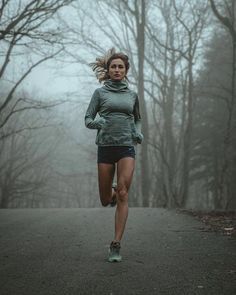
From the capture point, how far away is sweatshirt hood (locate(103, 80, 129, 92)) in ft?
17.1

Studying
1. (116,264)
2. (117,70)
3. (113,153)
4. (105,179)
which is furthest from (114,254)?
(117,70)

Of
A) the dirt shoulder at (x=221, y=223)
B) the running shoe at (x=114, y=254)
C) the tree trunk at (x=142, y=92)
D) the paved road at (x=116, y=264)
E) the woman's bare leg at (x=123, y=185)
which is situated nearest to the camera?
the paved road at (x=116, y=264)

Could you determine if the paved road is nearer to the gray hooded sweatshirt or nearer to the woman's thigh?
the woman's thigh

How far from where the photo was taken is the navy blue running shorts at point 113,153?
5.02 meters

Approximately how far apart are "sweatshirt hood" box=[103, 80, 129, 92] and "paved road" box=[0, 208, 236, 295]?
1.90 m

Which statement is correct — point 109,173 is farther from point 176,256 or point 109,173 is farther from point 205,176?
point 205,176

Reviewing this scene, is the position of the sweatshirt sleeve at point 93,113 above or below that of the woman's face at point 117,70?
below

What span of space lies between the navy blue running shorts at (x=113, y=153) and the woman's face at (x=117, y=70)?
836mm

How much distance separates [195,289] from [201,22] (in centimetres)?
1660

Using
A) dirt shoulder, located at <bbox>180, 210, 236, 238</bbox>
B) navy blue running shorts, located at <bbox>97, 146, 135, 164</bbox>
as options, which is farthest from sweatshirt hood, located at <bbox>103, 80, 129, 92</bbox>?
dirt shoulder, located at <bbox>180, 210, 236, 238</bbox>

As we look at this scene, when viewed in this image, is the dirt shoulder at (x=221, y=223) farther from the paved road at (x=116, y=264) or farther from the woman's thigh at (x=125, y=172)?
the woman's thigh at (x=125, y=172)

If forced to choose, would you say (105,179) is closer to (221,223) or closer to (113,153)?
(113,153)

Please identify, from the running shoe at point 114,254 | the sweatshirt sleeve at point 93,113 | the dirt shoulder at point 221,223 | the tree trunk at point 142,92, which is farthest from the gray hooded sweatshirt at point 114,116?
the tree trunk at point 142,92

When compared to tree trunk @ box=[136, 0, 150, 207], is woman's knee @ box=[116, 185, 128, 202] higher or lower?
lower
